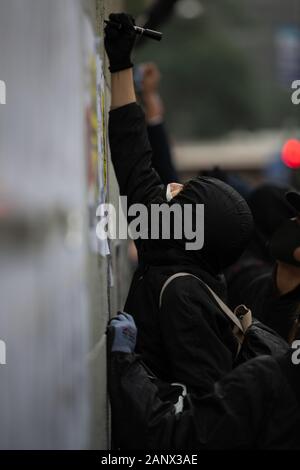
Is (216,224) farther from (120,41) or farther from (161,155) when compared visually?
(161,155)

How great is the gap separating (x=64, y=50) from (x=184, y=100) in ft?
108

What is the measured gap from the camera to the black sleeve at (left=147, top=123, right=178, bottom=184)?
4207 millimetres

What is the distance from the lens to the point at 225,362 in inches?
93.3

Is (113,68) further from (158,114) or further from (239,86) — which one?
(239,86)

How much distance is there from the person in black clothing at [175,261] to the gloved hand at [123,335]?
0.28 ft

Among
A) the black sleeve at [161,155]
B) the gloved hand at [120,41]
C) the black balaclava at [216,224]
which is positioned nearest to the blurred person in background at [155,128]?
the black sleeve at [161,155]

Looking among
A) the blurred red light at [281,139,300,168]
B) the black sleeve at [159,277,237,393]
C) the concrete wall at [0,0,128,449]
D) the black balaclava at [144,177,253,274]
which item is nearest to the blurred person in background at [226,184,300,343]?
the black balaclava at [144,177,253,274]

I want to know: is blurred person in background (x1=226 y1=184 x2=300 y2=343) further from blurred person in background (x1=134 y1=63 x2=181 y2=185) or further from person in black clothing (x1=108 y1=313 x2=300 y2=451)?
person in black clothing (x1=108 y1=313 x2=300 y2=451)

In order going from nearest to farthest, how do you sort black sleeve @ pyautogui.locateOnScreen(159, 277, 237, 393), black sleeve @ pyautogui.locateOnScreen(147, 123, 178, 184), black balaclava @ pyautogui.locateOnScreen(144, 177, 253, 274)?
black sleeve @ pyautogui.locateOnScreen(159, 277, 237, 393), black balaclava @ pyautogui.locateOnScreen(144, 177, 253, 274), black sleeve @ pyautogui.locateOnScreen(147, 123, 178, 184)

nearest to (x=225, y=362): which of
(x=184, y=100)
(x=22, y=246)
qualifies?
(x=22, y=246)

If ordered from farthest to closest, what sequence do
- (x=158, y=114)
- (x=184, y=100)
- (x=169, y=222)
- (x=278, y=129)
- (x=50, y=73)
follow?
(x=278, y=129) < (x=184, y=100) < (x=158, y=114) < (x=169, y=222) < (x=50, y=73)

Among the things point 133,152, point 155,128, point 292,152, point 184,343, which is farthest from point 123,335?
point 292,152

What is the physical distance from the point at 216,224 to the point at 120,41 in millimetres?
620
